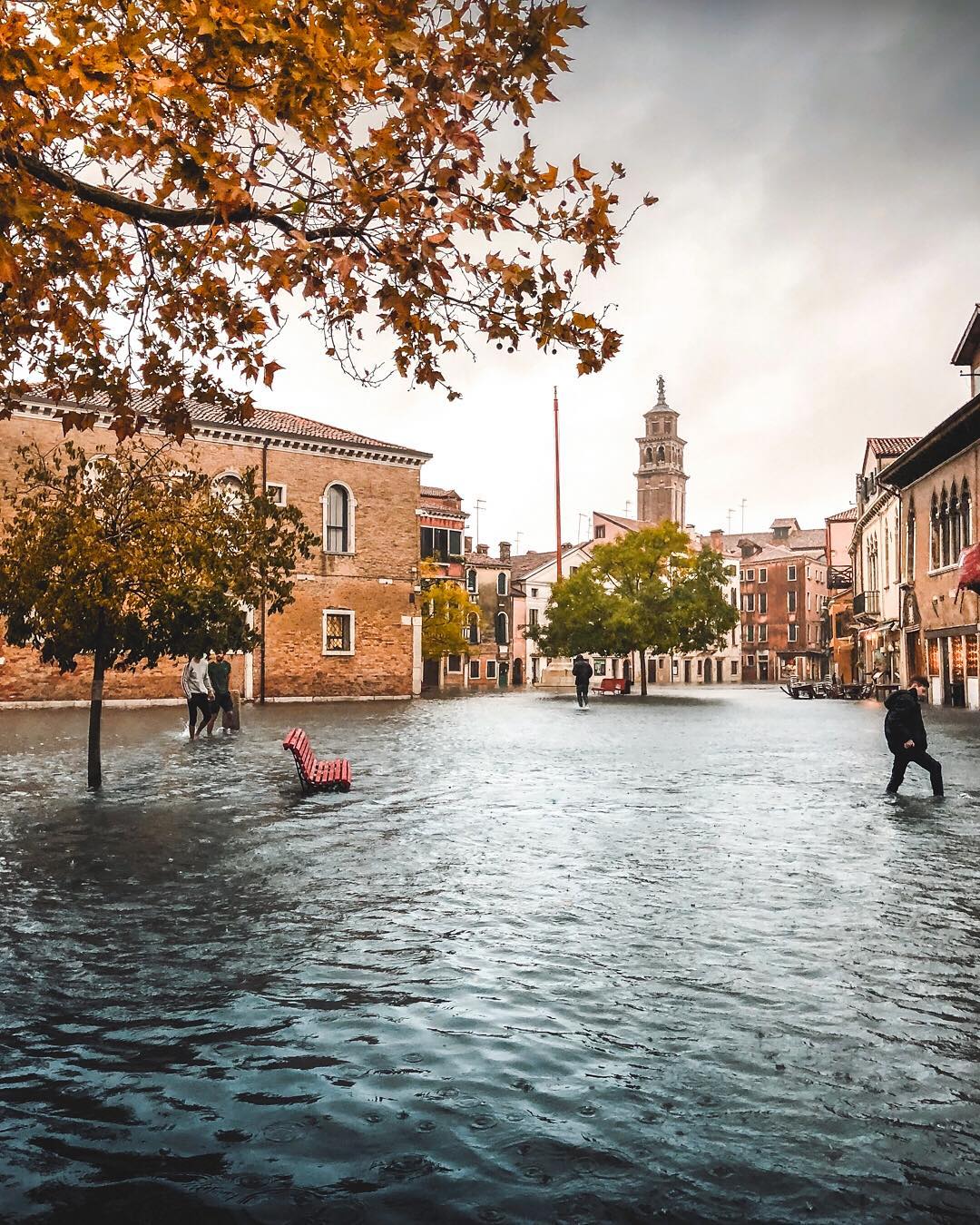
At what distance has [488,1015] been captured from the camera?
4.82 meters

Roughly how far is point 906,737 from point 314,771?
663 cm

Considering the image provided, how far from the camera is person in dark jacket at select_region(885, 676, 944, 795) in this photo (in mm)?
11789

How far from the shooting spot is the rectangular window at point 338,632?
42375mm

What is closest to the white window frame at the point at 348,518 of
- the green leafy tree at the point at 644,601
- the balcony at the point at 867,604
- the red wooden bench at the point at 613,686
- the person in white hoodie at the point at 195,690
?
the green leafy tree at the point at 644,601

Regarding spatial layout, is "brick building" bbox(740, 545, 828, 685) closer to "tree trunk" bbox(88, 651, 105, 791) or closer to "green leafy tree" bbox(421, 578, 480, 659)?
"green leafy tree" bbox(421, 578, 480, 659)

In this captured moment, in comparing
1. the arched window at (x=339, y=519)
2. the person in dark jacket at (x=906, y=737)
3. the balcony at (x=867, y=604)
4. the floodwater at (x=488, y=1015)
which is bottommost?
the floodwater at (x=488, y=1015)

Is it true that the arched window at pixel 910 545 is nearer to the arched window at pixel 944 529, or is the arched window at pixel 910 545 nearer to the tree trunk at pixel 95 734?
the arched window at pixel 944 529

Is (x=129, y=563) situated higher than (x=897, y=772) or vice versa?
(x=129, y=563)

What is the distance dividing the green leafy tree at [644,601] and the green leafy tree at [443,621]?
1055cm

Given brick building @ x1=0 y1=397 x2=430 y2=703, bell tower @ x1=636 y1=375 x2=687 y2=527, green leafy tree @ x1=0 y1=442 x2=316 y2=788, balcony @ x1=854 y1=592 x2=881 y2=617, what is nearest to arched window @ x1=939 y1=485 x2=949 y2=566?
balcony @ x1=854 y1=592 x2=881 y2=617

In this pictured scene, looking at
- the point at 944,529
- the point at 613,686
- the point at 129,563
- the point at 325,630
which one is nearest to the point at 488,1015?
the point at 129,563

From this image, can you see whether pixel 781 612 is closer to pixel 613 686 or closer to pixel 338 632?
pixel 613 686

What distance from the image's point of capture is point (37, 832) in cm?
968

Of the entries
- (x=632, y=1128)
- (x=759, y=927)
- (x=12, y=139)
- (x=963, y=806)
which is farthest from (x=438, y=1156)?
(x=963, y=806)
